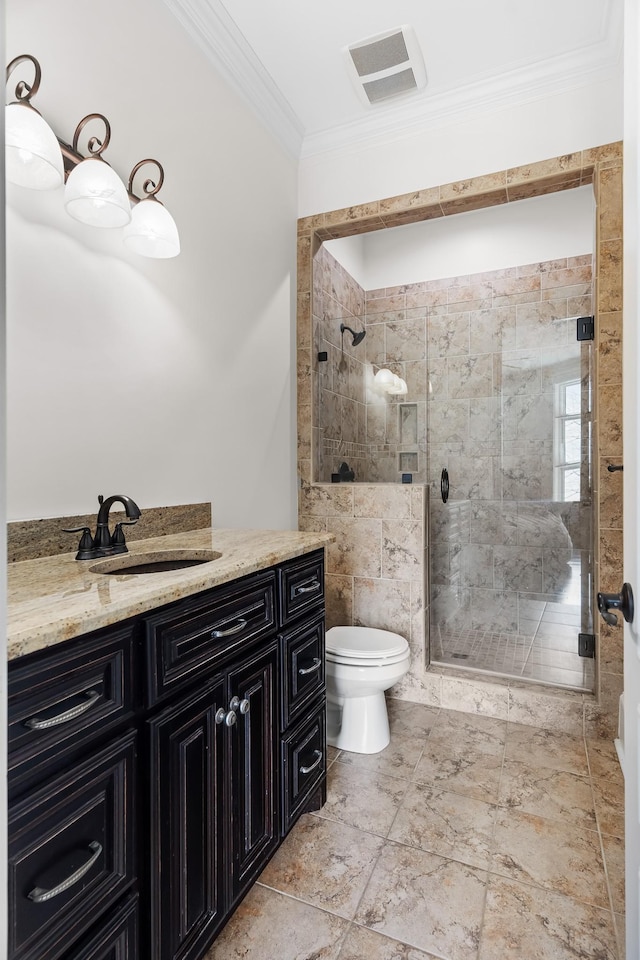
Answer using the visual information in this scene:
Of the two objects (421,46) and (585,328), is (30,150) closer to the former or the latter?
(421,46)

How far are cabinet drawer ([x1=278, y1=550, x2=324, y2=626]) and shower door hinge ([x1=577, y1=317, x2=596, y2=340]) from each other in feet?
5.67

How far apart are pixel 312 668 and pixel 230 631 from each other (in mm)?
513

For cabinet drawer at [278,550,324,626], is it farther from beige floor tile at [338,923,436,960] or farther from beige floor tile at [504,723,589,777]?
beige floor tile at [504,723,589,777]

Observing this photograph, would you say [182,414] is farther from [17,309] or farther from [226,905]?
[226,905]

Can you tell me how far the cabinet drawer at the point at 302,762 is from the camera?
144cm

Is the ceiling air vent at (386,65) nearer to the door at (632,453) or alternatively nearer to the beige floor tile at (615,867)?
the door at (632,453)

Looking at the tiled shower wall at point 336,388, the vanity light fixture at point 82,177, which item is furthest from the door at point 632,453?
the tiled shower wall at point 336,388

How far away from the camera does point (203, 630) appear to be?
1.11 metres

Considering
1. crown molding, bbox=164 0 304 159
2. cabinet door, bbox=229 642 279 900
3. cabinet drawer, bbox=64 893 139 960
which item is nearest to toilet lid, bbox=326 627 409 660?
cabinet door, bbox=229 642 279 900

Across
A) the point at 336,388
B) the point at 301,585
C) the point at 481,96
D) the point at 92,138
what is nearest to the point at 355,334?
the point at 336,388

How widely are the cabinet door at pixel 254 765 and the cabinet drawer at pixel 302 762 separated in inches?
2.3

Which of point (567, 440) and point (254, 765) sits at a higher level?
point (567, 440)

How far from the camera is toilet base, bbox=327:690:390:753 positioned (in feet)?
6.81

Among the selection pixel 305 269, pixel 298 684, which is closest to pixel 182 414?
pixel 298 684
